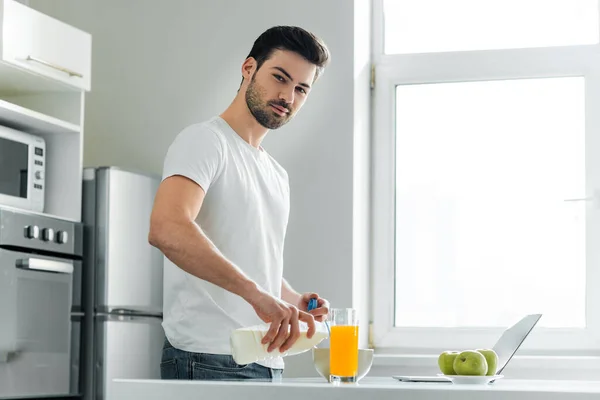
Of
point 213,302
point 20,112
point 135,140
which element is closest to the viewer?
point 213,302

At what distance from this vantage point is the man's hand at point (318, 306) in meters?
1.81

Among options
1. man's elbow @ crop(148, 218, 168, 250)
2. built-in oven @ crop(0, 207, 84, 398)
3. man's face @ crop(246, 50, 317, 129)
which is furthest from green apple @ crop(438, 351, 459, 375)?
built-in oven @ crop(0, 207, 84, 398)

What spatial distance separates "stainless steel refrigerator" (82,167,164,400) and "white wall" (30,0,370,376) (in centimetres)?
39

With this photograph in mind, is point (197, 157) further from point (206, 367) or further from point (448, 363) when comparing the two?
point (448, 363)

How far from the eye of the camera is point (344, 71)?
3324 mm

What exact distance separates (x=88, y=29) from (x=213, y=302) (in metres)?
2.00

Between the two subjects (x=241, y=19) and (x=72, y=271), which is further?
(x=241, y=19)

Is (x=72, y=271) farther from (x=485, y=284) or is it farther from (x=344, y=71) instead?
(x=485, y=284)

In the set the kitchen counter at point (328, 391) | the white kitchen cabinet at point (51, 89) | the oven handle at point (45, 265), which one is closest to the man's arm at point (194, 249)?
the kitchen counter at point (328, 391)

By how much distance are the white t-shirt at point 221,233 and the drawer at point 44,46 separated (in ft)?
3.36

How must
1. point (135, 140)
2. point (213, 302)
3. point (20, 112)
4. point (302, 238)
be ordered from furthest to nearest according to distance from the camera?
point (135, 140) < point (302, 238) < point (20, 112) < point (213, 302)

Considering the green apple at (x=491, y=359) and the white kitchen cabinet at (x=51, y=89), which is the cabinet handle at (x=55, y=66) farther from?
the green apple at (x=491, y=359)

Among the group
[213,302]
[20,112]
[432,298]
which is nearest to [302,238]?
[432,298]

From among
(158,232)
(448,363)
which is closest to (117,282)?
(158,232)
